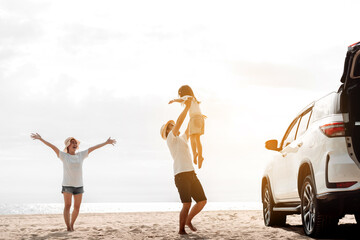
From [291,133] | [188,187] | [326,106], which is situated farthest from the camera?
[291,133]

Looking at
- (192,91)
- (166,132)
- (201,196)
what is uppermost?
(192,91)

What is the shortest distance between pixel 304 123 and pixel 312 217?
1.63 m

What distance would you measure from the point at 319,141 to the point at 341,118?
46 cm

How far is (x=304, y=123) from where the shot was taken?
8.41m

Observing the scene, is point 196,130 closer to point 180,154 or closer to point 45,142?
point 180,154

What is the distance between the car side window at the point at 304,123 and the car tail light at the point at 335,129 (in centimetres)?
130

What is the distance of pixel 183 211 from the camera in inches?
346

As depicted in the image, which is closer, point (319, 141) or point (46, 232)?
point (319, 141)

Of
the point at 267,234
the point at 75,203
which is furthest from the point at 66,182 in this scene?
the point at 267,234

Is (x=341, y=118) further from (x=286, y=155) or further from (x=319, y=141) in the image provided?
(x=286, y=155)

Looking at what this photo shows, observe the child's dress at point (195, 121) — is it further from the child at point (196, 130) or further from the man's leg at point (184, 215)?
the man's leg at point (184, 215)

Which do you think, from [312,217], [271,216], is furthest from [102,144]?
[312,217]

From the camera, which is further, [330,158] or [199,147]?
[199,147]

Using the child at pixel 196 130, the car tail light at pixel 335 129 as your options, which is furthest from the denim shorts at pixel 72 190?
the car tail light at pixel 335 129
